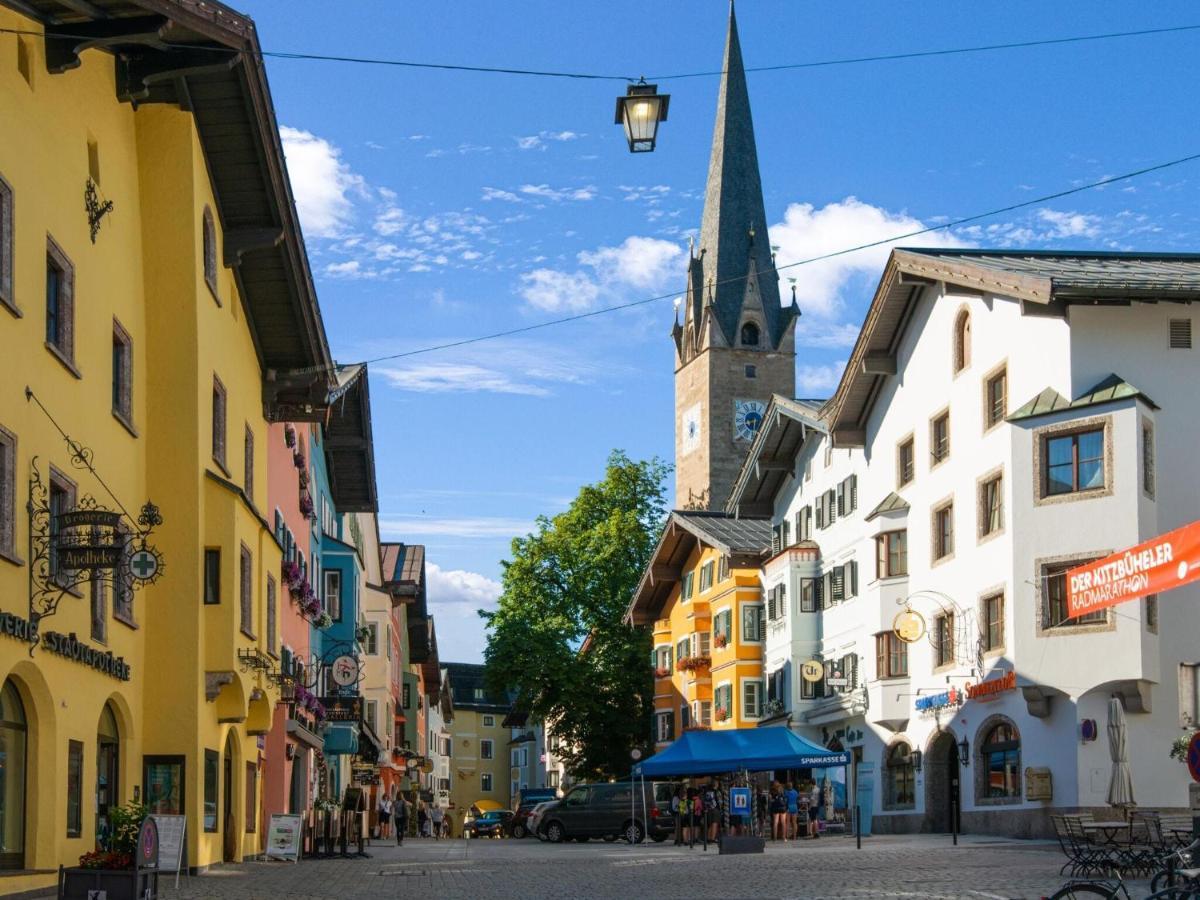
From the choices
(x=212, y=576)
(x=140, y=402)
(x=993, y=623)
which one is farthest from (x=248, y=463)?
(x=993, y=623)

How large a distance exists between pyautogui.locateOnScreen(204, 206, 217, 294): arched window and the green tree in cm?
4148

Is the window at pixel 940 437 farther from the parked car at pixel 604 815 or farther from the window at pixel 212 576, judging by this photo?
the window at pixel 212 576

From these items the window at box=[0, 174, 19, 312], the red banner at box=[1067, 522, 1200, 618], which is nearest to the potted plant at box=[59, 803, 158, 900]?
the window at box=[0, 174, 19, 312]

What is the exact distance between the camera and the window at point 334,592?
51688 millimetres

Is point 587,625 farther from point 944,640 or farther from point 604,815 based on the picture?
point 944,640

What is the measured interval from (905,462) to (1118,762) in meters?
16.1

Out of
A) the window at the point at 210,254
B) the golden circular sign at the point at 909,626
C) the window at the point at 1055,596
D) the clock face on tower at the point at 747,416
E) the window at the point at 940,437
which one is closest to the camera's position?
the window at the point at 210,254

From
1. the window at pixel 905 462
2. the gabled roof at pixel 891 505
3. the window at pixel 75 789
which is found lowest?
the window at pixel 75 789

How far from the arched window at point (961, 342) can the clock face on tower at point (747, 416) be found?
66510 mm

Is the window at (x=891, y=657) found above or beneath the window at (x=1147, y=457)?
beneath

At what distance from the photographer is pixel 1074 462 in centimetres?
3894

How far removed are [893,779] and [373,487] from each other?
17462 mm

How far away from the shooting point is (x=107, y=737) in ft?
82.4

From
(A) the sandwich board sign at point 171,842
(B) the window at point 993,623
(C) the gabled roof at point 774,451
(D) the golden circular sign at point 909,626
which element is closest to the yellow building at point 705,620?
(C) the gabled roof at point 774,451
